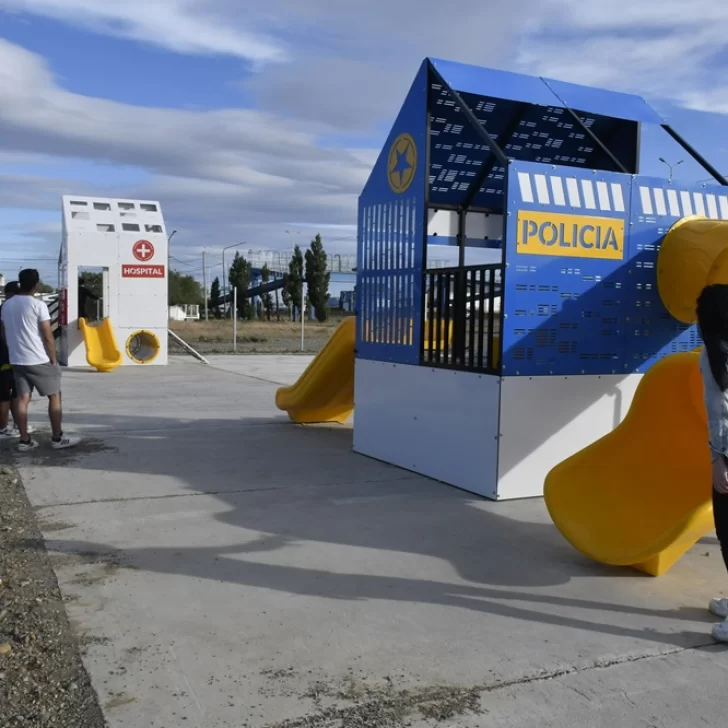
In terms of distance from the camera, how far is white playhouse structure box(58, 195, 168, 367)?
17.8 metres

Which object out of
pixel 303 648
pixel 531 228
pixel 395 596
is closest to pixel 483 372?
pixel 531 228

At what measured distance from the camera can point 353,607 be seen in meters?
3.87

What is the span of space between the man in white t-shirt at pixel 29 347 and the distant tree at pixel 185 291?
58544mm

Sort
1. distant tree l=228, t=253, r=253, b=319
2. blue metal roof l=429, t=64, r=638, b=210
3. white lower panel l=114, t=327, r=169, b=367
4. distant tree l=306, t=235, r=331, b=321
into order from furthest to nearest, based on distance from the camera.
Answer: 1. distant tree l=228, t=253, r=253, b=319
2. distant tree l=306, t=235, r=331, b=321
3. white lower panel l=114, t=327, r=169, b=367
4. blue metal roof l=429, t=64, r=638, b=210

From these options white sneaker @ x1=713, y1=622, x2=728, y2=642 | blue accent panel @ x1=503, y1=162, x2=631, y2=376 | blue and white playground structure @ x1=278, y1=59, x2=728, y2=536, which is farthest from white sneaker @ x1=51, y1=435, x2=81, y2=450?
white sneaker @ x1=713, y1=622, x2=728, y2=642

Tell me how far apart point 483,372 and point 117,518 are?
112 inches

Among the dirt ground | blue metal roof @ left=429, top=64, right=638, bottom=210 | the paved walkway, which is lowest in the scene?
the paved walkway

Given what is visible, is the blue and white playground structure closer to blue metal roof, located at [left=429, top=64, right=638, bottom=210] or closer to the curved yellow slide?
blue metal roof, located at [left=429, top=64, right=638, bottom=210]

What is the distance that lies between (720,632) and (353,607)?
5.41ft

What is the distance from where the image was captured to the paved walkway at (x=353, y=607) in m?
2.96

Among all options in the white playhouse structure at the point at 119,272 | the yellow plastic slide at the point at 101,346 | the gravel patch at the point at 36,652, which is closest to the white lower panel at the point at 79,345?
the white playhouse structure at the point at 119,272

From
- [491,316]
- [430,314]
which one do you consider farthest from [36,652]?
[430,314]

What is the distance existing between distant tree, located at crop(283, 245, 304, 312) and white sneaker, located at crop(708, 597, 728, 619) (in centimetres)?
5109

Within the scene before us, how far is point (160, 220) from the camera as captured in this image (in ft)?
61.2
